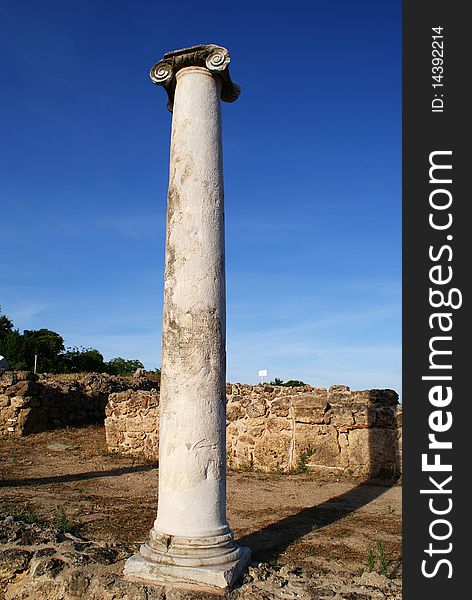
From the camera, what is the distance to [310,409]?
10.3 m

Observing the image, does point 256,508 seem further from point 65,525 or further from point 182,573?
point 182,573

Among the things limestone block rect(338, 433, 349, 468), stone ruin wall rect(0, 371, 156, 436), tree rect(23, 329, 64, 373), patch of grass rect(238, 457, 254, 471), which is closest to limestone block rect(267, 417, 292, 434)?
patch of grass rect(238, 457, 254, 471)

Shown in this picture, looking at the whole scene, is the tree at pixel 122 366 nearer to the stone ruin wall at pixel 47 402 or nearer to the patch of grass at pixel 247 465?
the stone ruin wall at pixel 47 402

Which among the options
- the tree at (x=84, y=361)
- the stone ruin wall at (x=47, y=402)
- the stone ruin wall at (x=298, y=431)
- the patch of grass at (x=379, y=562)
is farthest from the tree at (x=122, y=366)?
the patch of grass at (x=379, y=562)

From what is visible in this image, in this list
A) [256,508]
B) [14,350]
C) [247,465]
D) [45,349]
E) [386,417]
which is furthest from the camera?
[45,349]

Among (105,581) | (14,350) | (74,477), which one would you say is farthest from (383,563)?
(14,350)

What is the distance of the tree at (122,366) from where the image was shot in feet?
148

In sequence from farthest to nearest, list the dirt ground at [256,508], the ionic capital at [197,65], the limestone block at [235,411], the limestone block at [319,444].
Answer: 1. the limestone block at [235,411]
2. the limestone block at [319,444]
3. the dirt ground at [256,508]
4. the ionic capital at [197,65]

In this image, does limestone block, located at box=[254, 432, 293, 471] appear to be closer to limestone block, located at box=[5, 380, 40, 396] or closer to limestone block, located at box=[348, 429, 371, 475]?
limestone block, located at box=[348, 429, 371, 475]

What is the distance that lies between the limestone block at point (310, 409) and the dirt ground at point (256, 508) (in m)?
1.02

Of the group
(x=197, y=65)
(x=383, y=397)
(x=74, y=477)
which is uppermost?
(x=197, y=65)

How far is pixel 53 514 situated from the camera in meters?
6.92

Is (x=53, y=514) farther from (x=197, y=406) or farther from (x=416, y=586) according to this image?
(x=416, y=586)

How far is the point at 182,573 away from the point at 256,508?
3557 millimetres
